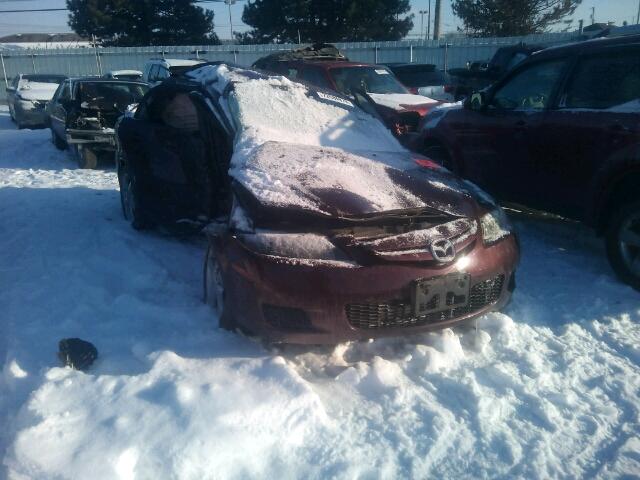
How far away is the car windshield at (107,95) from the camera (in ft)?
31.9

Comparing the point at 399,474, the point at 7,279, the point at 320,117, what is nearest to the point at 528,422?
the point at 399,474

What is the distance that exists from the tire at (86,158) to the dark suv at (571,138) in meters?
6.48

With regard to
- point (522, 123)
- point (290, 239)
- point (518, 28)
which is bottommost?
point (290, 239)

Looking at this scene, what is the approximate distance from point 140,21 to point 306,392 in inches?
1549

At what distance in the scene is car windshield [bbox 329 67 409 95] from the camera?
31.2 feet

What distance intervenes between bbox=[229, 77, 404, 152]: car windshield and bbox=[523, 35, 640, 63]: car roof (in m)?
1.57

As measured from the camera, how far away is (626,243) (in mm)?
4020

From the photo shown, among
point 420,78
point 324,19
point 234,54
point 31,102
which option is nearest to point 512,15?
point 324,19

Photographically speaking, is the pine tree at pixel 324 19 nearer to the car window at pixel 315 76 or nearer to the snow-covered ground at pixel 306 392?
the car window at pixel 315 76

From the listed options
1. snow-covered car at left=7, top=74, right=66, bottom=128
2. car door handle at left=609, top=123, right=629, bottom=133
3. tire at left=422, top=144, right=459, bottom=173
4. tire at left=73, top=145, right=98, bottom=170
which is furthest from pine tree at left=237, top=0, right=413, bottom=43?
car door handle at left=609, top=123, right=629, bottom=133

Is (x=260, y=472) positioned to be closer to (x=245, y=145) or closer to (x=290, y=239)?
(x=290, y=239)

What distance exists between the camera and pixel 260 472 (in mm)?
2293

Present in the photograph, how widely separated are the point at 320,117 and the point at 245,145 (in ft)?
2.75

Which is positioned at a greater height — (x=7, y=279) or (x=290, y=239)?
(x=290, y=239)
